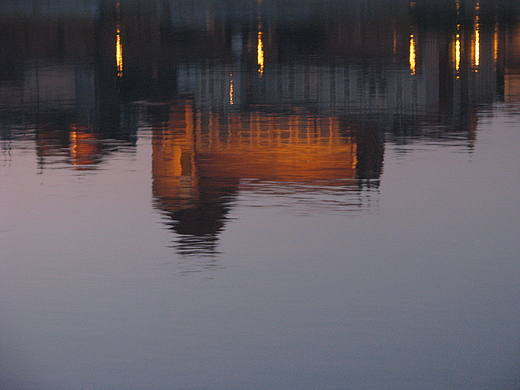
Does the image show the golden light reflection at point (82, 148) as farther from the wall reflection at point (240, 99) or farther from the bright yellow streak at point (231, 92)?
the bright yellow streak at point (231, 92)

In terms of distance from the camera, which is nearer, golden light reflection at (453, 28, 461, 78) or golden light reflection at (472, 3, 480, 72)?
golden light reflection at (472, 3, 480, 72)

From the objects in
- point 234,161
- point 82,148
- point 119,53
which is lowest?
point 234,161

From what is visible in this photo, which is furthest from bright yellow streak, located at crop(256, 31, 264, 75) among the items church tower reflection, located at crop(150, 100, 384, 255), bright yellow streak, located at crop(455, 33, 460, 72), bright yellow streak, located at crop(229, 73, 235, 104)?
church tower reflection, located at crop(150, 100, 384, 255)

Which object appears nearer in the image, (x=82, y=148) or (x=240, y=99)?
(x=82, y=148)

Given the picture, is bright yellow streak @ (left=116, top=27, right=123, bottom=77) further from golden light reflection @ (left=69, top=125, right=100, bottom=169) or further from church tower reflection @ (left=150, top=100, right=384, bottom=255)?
golden light reflection @ (left=69, top=125, right=100, bottom=169)

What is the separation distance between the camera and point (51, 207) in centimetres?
1432

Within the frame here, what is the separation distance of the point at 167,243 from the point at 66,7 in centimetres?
8474

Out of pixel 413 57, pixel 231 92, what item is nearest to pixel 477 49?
pixel 413 57

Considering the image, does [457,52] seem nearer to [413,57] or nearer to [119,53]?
[413,57]

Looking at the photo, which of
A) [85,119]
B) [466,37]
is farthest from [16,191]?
[466,37]

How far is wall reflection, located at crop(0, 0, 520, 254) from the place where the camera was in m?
16.7

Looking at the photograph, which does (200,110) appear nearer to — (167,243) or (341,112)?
(341,112)

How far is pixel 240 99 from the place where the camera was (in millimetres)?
26344

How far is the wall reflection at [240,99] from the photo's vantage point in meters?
16.7
